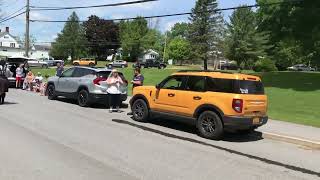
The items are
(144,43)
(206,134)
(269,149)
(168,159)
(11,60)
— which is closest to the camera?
(168,159)

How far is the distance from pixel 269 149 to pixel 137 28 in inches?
3864

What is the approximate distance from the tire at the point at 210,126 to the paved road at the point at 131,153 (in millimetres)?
295

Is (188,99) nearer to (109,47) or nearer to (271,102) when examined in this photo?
(271,102)

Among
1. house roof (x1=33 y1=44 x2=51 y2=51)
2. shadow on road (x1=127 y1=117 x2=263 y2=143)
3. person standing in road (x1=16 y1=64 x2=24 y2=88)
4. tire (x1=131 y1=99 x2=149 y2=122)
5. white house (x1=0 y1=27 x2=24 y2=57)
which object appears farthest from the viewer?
house roof (x1=33 y1=44 x2=51 y2=51)

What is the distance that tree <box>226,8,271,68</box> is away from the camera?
8688 centimetres

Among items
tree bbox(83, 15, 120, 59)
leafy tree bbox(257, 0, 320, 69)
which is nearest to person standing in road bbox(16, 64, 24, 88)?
leafy tree bbox(257, 0, 320, 69)

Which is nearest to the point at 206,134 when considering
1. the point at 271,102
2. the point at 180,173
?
the point at 180,173

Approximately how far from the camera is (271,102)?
23.6 m

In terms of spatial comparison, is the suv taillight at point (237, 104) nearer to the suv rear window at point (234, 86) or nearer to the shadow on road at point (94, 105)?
the suv rear window at point (234, 86)

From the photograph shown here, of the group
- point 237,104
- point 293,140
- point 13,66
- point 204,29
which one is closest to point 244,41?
point 204,29

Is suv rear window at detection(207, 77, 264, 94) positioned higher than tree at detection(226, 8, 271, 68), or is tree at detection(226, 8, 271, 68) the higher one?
tree at detection(226, 8, 271, 68)

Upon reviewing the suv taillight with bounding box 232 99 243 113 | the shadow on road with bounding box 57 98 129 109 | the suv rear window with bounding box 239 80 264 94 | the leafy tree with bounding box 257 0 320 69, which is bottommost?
the shadow on road with bounding box 57 98 129 109

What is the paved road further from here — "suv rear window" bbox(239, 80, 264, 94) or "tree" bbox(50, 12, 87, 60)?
"tree" bbox(50, 12, 87, 60)

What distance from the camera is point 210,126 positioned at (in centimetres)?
1365
